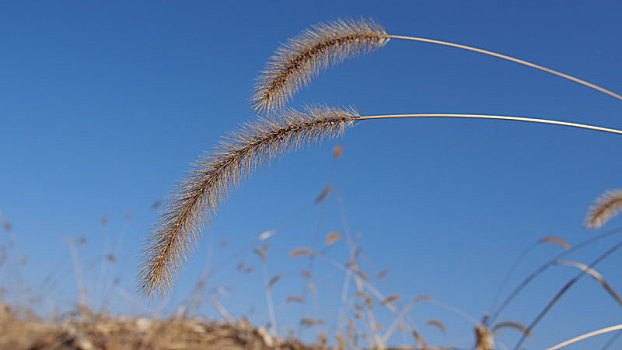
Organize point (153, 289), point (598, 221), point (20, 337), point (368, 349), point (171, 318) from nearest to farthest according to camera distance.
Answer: point (20, 337) < point (171, 318) < point (368, 349) < point (153, 289) < point (598, 221)

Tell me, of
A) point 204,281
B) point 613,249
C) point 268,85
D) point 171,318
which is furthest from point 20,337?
point 268,85

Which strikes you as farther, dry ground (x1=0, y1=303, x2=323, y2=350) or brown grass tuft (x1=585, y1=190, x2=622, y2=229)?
brown grass tuft (x1=585, y1=190, x2=622, y2=229)

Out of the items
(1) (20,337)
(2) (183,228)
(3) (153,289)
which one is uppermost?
(2) (183,228)

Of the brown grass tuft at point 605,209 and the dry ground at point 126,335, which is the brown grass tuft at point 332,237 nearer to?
the dry ground at point 126,335

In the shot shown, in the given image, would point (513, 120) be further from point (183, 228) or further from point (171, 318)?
point (171, 318)

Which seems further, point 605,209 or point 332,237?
point 605,209

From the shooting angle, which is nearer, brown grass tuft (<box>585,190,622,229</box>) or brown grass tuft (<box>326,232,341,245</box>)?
brown grass tuft (<box>326,232,341,245</box>)

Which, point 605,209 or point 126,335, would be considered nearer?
point 126,335

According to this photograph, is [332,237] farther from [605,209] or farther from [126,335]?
[605,209]

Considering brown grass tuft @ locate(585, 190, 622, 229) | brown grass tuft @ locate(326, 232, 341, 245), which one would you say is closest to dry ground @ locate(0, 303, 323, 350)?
brown grass tuft @ locate(326, 232, 341, 245)

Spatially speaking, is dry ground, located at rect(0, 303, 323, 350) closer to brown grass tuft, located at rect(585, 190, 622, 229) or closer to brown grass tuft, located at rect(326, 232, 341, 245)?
brown grass tuft, located at rect(326, 232, 341, 245)

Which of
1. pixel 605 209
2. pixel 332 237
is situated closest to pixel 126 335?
pixel 332 237

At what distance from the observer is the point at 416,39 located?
510cm

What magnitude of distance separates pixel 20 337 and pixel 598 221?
480 centimetres
